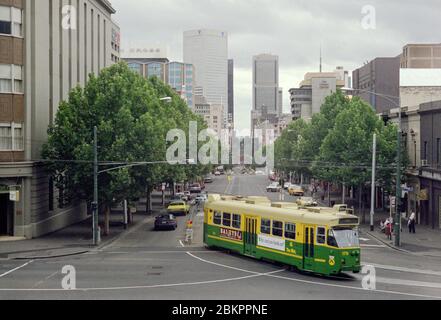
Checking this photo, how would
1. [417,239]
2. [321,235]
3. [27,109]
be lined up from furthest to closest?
[27,109], [417,239], [321,235]

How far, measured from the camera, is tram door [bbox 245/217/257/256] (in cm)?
3750

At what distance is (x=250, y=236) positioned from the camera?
3791cm

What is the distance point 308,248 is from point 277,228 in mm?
2764

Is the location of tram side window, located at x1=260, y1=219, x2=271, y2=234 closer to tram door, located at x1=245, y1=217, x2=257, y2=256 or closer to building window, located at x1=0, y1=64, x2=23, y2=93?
tram door, located at x1=245, y1=217, x2=257, y2=256

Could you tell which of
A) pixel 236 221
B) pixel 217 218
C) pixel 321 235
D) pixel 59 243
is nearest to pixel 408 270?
pixel 321 235

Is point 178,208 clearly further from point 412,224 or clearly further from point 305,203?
point 305,203

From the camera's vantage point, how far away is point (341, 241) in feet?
104

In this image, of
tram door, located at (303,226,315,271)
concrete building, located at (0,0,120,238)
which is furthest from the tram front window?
concrete building, located at (0,0,120,238)

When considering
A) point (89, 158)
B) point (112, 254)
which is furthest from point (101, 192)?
point (112, 254)

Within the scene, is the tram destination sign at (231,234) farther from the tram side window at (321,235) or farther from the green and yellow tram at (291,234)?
the tram side window at (321,235)

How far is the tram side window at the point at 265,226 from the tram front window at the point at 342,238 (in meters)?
4.98

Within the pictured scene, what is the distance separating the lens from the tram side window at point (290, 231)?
1337 inches
